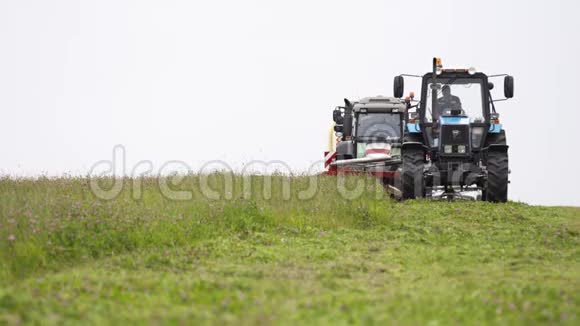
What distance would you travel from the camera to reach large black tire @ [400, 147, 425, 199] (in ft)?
48.0

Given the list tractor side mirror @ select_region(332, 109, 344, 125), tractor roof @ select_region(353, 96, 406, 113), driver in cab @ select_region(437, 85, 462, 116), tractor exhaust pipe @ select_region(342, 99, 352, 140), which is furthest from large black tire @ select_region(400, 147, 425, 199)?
tractor side mirror @ select_region(332, 109, 344, 125)

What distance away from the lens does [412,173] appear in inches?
579

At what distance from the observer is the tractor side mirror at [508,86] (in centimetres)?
1460

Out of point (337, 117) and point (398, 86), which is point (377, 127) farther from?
point (398, 86)

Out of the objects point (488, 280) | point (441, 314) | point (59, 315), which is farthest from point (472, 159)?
point (59, 315)

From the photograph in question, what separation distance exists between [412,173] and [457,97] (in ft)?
7.38

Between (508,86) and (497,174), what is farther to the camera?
(508,86)

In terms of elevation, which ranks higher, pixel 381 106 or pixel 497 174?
pixel 381 106

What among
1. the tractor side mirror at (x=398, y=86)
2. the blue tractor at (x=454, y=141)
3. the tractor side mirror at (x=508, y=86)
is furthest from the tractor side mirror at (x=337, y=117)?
the tractor side mirror at (x=508, y=86)

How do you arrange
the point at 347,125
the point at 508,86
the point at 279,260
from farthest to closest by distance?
the point at 347,125, the point at 508,86, the point at 279,260

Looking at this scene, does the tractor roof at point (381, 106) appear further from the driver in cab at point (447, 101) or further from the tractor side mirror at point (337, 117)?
the driver in cab at point (447, 101)

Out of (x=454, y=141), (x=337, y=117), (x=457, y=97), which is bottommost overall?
(x=454, y=141)

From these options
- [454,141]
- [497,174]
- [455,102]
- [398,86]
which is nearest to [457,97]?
[455,102]

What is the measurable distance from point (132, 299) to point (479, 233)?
6.12m
